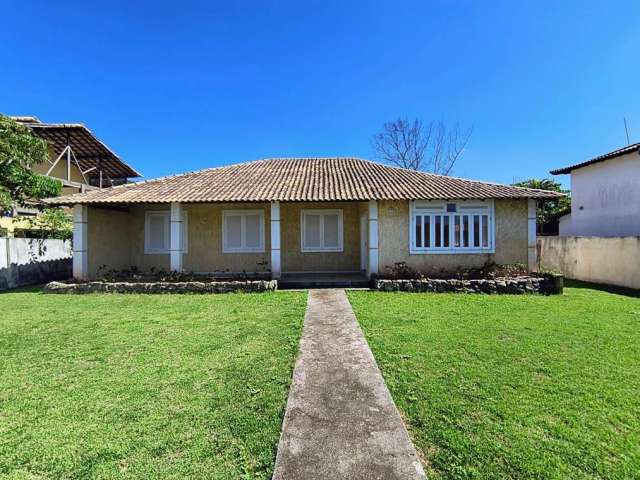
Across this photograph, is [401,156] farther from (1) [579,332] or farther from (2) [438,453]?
→ (2) [438,453]

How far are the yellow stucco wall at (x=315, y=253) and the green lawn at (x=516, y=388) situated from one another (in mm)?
6910

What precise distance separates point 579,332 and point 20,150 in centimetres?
2182

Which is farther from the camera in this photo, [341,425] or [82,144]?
[82,144]

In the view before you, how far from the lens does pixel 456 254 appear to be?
13.4m

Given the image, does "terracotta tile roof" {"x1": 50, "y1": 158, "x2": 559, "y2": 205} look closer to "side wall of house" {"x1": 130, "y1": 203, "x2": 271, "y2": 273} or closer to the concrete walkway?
"side wall of house" {"x1": 130, "y1": 203, "x2": 271, "y2": 273}

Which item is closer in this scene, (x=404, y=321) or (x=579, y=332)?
(x=579, y=332)

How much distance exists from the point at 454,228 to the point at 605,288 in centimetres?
583

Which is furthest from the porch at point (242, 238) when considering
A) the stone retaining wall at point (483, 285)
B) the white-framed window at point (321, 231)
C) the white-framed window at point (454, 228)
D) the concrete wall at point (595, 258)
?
the concrete wall at point (595, 258)

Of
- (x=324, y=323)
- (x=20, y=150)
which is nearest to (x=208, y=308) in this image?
(x=324, y=323)

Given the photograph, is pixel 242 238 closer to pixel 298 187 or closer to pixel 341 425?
pixel 298 187

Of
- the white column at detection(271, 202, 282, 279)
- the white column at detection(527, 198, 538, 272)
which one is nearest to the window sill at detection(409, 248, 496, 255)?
the white column at detection(527, 198, 538, 272)

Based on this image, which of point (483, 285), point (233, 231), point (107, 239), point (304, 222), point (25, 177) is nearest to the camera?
point (483, 285)

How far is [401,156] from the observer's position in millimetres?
35875

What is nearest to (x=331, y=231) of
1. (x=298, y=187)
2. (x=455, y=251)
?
(x=298, y=187)
